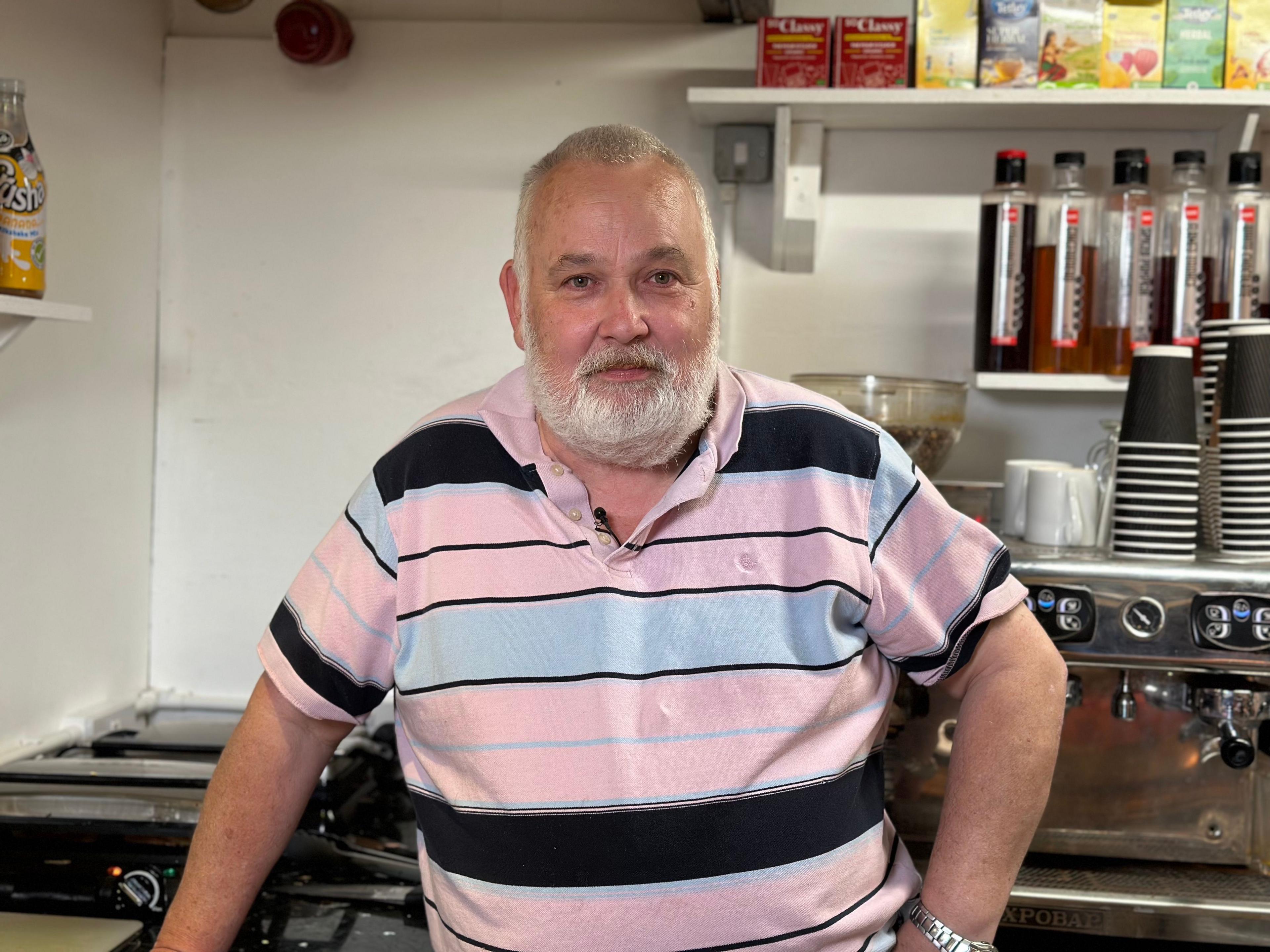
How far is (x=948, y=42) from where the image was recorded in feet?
5.22

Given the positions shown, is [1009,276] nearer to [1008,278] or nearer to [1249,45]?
[1008,278]

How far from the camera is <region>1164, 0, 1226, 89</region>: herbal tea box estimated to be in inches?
61.1

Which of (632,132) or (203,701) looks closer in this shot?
(632,132)

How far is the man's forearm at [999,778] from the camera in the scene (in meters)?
1.12

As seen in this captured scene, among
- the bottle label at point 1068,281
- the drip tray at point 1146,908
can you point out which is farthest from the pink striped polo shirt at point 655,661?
the bottle label at point 1068,281

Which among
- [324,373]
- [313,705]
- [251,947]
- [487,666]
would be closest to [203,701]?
[324,373]

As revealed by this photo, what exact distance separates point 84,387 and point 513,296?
91cm

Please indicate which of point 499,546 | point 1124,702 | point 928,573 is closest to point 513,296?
point 499,546

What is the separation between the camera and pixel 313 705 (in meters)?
1.14

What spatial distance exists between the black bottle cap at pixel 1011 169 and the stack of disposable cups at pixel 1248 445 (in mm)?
368

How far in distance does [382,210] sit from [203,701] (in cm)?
90

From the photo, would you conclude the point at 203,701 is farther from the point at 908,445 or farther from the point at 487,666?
the point at 908,445

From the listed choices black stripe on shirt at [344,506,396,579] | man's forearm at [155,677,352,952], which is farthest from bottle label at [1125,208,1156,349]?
man's forearm at [155,677,352,952]

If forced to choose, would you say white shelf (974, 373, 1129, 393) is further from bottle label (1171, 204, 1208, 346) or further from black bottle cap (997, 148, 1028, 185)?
black bottle cap (997, 148, 1028, 185)
